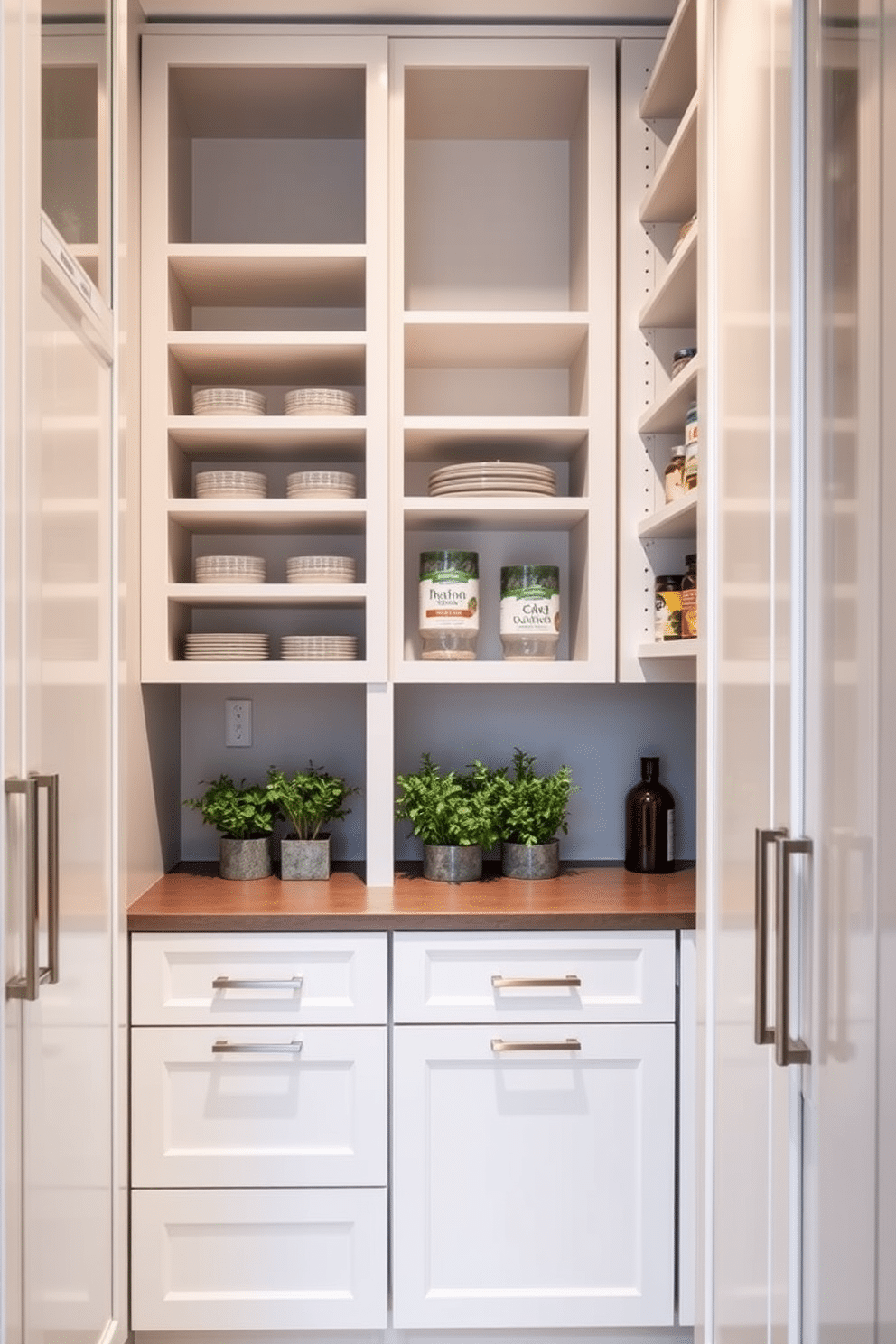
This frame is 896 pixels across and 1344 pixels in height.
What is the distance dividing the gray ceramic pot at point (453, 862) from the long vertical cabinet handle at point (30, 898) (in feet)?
3.68

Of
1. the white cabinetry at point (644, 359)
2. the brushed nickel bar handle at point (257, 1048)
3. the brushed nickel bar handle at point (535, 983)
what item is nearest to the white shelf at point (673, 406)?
the white cabinetry at point (644, 359)

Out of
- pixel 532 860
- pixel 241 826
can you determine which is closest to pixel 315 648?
pixel 241 826

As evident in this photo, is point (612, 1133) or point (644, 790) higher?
point (644, 790)

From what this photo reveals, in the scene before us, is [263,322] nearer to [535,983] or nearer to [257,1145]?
[535,983]

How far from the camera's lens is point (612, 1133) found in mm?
1870

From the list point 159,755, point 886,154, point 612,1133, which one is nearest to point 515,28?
point 886,154

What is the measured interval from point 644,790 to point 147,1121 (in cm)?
117

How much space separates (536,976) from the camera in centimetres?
189

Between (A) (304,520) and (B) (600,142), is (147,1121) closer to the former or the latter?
(A) (304,520)

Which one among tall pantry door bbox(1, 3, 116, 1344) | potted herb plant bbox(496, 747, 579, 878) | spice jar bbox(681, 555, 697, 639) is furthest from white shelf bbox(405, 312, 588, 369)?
potted herb plant bbox(496, 747, 579, 878)

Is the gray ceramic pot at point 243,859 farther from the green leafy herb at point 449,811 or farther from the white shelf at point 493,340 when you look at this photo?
the white shelf at point 493,340

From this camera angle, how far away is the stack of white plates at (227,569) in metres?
2.11

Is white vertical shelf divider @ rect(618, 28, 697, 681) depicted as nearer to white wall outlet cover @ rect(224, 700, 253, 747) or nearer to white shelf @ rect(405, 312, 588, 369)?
white shelf @ rect(405, 312, 588, 369)

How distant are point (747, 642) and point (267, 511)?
3.72 ft
